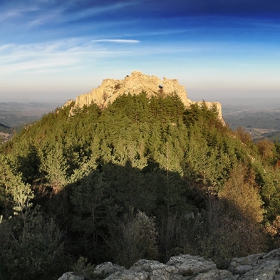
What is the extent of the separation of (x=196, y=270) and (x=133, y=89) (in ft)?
190

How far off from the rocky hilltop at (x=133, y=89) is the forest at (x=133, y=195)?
6.10 meters

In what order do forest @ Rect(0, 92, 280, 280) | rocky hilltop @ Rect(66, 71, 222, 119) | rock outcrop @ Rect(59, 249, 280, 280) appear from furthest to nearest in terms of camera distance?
rocky hilltop @ Rect(66, 71, 222, 119)
forest @ Rect(0, 92, 280, 280)
rock outcrop @ Rect(59, 249, 280, 280)

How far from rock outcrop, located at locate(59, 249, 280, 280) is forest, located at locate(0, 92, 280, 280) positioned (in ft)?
3.01

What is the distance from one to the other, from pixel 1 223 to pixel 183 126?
43.9 m

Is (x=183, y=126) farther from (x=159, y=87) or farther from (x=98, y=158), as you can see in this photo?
(x=98, y=158)

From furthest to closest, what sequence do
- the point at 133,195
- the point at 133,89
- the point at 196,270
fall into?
the point at 133,89 < the point at 133,195 < the point at 196,270

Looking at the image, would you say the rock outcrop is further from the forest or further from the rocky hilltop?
the rocky hilltop

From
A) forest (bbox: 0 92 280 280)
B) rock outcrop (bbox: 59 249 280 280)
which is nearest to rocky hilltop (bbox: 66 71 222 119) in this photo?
forest (bbox: 0 92 280 280)

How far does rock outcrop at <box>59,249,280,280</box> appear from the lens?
9.33m

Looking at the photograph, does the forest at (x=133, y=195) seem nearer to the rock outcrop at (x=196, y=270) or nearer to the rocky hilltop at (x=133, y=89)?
the rock outcrop at (x=196, y=270)

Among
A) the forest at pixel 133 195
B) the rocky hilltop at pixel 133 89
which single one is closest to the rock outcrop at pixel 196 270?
the forest at pixel 133 195

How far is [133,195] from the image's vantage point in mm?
25109

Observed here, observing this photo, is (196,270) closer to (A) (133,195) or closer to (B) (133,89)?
(A) (133,195)

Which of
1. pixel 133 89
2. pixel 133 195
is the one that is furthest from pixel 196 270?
pixel 133 89
